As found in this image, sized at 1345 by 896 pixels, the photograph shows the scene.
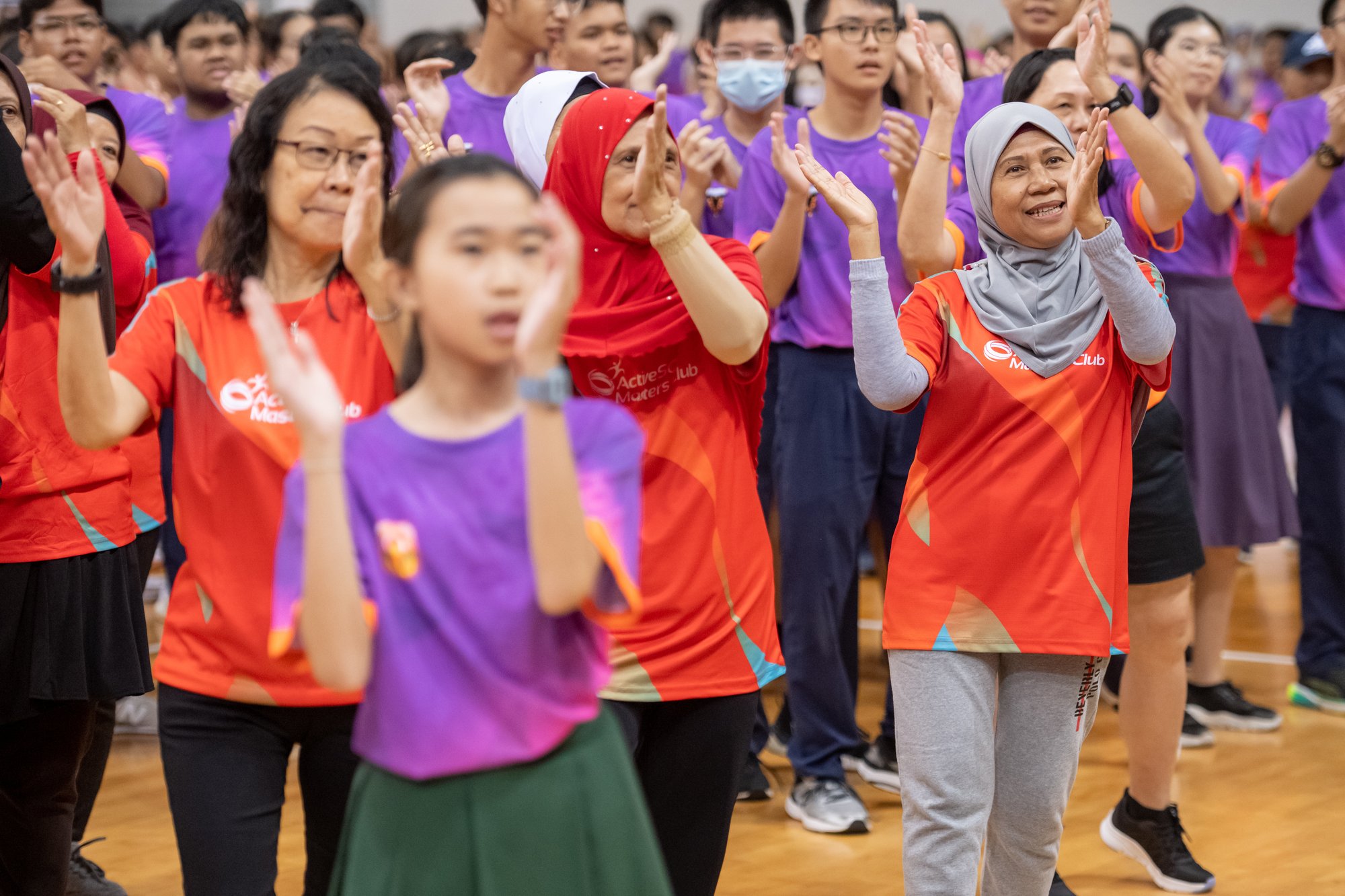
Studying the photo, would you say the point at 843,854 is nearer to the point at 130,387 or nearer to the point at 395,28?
the point at 130,387

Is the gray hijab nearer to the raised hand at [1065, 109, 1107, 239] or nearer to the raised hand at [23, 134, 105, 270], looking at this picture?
the raised hand at [1065, 109, 1107, 239]

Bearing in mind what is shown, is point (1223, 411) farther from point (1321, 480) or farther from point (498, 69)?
point (498, 69)

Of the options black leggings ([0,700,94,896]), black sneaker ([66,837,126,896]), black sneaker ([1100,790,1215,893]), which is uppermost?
black leggings ([0,700,94,896])

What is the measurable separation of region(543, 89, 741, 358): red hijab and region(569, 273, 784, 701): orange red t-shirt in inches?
1.9

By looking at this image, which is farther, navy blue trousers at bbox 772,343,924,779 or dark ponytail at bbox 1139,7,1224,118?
dark ponytail at bbox 1139,7,1224,118

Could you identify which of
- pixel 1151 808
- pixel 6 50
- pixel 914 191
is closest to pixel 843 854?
pixel 1151 808

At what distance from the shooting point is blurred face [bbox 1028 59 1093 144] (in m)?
3.62

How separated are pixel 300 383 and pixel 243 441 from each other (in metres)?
0.77

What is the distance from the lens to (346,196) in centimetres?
251

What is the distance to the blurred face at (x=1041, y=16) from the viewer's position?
4.47m

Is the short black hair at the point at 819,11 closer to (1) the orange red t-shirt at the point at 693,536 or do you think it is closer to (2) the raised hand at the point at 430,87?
(2) the raised hand at the point at 430,87

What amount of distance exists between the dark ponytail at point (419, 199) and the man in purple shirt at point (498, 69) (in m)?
2.36

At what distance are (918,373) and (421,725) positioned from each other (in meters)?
1.30

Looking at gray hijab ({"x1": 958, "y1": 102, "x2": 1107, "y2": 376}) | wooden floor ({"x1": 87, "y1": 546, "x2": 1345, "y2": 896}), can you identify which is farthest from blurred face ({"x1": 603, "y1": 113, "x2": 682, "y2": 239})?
wooden floor ({"x1": 87, "y1": 546, "x2": 1345, "y2": 896})
